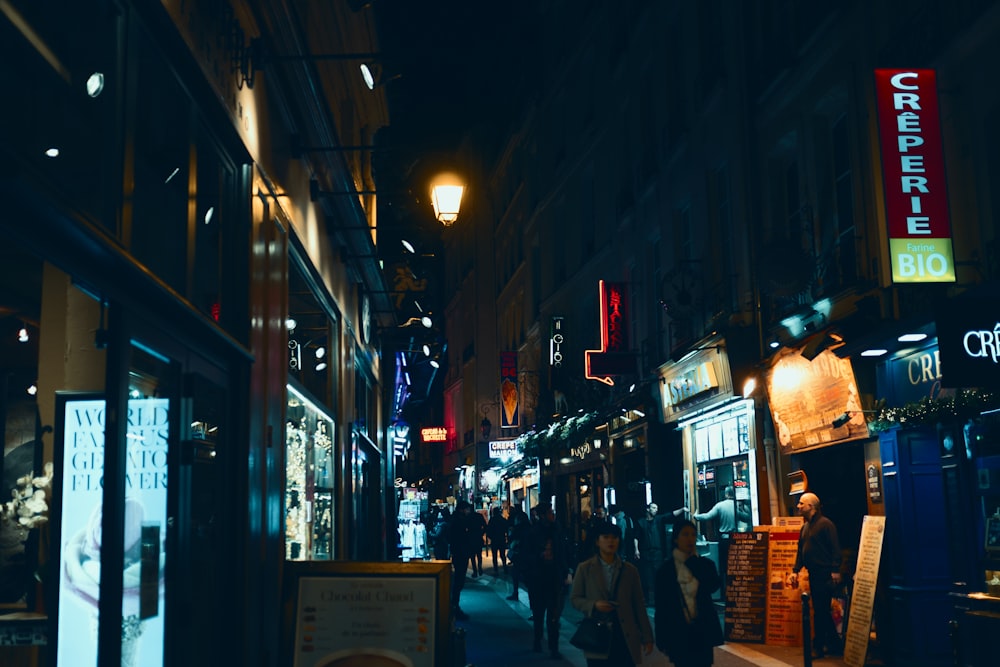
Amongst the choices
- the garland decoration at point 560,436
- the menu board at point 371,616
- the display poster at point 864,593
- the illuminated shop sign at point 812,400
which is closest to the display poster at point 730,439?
the illuminated shop sign at point 812,400

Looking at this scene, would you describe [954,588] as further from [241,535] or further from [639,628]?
[241,535]

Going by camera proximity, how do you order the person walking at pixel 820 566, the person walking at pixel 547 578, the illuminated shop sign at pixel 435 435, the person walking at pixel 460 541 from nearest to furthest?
1. the person walking at pixel 820 566
2. the person walking at pixel 547 578
3. the person walking at pixel 460 541
4. the illuminated shop sign at pixel 435 435

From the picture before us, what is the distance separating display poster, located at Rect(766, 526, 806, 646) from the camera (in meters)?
14.2

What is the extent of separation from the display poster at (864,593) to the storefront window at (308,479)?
606cm

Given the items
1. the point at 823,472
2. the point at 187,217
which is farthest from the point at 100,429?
the point at 823,472

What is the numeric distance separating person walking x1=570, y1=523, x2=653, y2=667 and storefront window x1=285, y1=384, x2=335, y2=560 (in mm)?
3184

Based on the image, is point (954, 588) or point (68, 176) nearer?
point (68, 176)

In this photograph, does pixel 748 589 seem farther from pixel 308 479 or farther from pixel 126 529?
pixel 126 529

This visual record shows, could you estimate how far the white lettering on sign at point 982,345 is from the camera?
30.6ft

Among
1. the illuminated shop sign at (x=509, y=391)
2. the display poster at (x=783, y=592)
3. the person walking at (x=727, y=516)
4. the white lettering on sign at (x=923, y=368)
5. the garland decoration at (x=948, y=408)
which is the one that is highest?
the illuminated shop sign at (x=509, y=391)

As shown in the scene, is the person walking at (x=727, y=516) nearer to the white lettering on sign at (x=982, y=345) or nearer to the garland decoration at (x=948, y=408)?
the garland decoration at (x=948, y=408)

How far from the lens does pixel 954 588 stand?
38.2 feet

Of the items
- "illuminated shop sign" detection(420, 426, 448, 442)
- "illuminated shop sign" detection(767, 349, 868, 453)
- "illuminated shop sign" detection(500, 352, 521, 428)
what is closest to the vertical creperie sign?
"illuminated shop sign" detection(767, 349, 868, 453)

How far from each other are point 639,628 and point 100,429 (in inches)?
181
